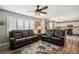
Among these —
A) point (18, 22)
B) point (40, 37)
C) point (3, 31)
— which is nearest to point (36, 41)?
point (40, 37)

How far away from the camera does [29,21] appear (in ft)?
5.76

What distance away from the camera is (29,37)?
1812 millimetres

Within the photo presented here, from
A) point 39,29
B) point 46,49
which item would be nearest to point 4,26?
point 39,29

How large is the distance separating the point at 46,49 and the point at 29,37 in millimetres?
583

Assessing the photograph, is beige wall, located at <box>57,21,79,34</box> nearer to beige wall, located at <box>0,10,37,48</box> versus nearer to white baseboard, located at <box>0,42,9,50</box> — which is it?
beige wall, located at <box>0,10,37,48</box>

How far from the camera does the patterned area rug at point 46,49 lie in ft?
5.34

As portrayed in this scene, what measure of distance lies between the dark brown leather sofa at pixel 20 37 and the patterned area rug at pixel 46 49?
0.45 feet

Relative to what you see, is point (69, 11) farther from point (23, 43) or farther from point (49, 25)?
point (23, 43)

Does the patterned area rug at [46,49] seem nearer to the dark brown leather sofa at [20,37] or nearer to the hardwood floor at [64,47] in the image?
the hardwood floor at [64,47]

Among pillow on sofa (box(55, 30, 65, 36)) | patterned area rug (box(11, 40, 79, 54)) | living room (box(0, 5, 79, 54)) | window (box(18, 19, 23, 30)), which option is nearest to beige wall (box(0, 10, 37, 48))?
living room (box(0, 5, 79, 54))

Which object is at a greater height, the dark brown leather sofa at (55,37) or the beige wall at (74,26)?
the beige wall at (74,26)

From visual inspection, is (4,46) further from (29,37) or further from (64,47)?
(64,47)

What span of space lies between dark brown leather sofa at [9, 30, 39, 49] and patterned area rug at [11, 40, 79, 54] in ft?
0.45

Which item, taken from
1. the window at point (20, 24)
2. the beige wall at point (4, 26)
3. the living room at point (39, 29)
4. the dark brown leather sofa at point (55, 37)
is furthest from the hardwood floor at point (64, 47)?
the window at point (20, 24)
